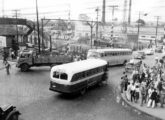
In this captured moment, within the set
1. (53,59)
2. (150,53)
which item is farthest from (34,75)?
(150,53)

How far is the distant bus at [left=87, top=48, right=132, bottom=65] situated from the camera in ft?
92.0

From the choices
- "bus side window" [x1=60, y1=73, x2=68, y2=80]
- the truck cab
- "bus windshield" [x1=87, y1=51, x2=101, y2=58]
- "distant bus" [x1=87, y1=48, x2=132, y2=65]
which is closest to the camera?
"bus side window" [x1=60, y1=73, x2=68, y2=80]

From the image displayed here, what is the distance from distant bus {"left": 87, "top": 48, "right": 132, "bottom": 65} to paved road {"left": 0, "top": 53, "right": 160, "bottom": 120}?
25.0 ft

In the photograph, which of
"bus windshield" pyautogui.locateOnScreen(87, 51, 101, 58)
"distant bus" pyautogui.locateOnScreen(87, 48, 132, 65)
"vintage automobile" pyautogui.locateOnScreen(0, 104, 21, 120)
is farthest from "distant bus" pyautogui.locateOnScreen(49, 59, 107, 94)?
"distant bus" pyautogui.locateOnScreen(87, 48, 132, 65)

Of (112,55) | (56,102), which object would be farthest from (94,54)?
(56,102)

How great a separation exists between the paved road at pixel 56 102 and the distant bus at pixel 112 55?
7609 millimetres

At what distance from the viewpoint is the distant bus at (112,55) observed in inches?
1104

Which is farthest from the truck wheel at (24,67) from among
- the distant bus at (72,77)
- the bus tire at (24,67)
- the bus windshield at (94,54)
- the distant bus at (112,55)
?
the distant bus at (72,77)

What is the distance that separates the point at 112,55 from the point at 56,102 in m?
16.1

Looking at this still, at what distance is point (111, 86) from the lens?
1961cm

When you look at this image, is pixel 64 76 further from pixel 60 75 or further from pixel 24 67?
pixel 24 67

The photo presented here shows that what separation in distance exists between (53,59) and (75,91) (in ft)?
34.8

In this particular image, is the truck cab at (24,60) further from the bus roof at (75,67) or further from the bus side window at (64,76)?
the bus side window at (64,76)

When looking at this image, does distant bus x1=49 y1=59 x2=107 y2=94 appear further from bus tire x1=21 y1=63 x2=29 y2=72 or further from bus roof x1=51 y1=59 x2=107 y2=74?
bus tire x1=21 y1=63 x2=29 y2=72
